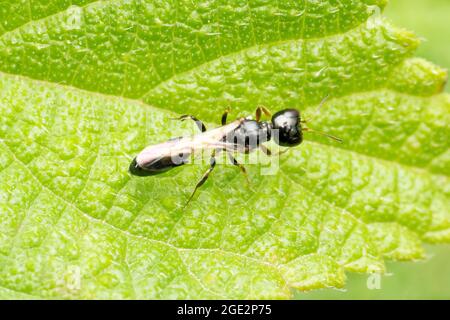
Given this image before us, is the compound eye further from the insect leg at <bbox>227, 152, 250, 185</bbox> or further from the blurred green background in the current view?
the blurred green background

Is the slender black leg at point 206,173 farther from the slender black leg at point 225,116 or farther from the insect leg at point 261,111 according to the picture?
the insect leg at point 261,111

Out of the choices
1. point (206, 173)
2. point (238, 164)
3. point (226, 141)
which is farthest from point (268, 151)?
point (206, 173)

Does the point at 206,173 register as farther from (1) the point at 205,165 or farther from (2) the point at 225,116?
(2) the point at 225,116

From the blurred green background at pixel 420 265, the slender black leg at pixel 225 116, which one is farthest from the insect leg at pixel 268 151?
the blurred green background at pixel 420 265

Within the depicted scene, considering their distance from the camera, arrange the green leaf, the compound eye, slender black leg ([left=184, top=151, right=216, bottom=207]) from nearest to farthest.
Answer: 1. the green leaf
2. the compound eye
3. slender black leg ([left=184, top=151, right=216, bottom=207])

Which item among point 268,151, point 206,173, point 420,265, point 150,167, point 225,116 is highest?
point 225,116

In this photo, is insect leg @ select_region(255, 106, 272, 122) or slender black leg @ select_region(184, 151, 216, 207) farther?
insect leg @ select_region(255, 106, 272, 122)

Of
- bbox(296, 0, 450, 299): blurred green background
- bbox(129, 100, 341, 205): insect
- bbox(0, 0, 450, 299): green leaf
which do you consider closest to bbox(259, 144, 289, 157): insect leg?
bbox(129, 100, 341, 205): insect
